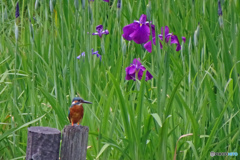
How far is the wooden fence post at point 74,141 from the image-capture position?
164 centimetres

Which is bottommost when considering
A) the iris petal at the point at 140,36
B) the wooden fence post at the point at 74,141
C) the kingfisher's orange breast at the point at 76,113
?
the wooden fence post at the point at 74,141

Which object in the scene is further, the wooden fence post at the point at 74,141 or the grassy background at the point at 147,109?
the grassy background at the point at 147,109

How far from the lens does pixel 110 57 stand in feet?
10.0

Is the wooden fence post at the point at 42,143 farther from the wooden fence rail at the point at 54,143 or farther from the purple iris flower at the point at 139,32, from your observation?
the purple iris flower at the point at 139,32

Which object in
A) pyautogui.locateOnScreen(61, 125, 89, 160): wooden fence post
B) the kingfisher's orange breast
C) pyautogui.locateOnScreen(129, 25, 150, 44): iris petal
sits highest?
pyautogui.locateOnScreen(129, 25, 150, 44): iris petal

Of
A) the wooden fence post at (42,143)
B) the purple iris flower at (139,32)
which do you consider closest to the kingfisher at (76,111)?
the wooden fence post at (42,143)

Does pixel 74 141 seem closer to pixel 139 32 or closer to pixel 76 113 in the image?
pixel 76 113

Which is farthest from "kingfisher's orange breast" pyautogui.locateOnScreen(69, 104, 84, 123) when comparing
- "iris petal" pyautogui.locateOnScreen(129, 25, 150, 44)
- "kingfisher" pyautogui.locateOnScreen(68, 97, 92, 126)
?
"iris petal" pyautogui.locateOnScreen(129, 25, 150, 44)

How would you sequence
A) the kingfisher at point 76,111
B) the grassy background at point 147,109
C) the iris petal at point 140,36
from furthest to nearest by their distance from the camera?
the iris petal at point 140,36
the grassy background at point 147,109
the kingfisher at point 76,111

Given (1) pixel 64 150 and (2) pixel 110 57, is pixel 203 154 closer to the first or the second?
(1) pixel 64 150

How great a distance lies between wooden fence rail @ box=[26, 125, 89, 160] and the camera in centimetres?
160

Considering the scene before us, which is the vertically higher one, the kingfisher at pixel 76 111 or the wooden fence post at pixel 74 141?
the kingfisher at pixel 76 111

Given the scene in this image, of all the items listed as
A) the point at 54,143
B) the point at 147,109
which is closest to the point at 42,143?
the point at 54,143

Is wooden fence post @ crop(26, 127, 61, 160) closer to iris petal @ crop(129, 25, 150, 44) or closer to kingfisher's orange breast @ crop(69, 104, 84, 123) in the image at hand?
kingfisher's orange breast @ crop(69, 104, 84, 123)
